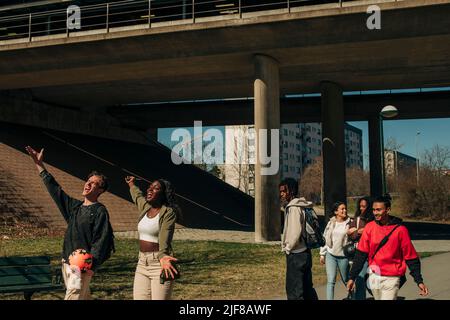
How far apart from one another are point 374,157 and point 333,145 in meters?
9.27

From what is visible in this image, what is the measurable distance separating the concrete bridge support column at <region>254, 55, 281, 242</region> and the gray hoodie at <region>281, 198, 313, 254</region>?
13.4 m

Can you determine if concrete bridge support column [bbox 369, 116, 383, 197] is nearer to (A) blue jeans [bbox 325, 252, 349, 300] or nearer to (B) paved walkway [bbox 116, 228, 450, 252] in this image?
(B) paved walkway [bbox 116, 228, 450, 252]

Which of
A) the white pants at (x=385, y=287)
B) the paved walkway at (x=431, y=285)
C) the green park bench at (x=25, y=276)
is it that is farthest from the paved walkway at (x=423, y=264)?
the green park bench at (x=25, y=276)

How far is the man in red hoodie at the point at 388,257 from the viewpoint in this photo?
4.66 metres

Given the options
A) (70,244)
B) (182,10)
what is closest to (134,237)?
(182,10)

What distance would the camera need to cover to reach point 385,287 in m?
4.68

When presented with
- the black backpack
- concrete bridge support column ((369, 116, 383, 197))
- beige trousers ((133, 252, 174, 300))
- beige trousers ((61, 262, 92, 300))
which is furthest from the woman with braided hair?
concrete bridge support column ((369, 116, 383, 197))

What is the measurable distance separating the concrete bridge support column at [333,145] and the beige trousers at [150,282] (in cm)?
2093

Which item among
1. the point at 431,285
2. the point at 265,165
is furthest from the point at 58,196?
the point at 265,165

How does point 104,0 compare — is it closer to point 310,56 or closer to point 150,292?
point 310,56

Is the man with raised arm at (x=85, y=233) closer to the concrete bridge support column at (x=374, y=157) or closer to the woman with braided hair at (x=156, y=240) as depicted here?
the woman with braided hair at (x=156, y=240)

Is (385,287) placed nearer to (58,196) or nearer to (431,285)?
(58,196)

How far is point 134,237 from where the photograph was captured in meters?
18.6

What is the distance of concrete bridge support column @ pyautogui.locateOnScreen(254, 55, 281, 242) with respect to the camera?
62.0 ft
